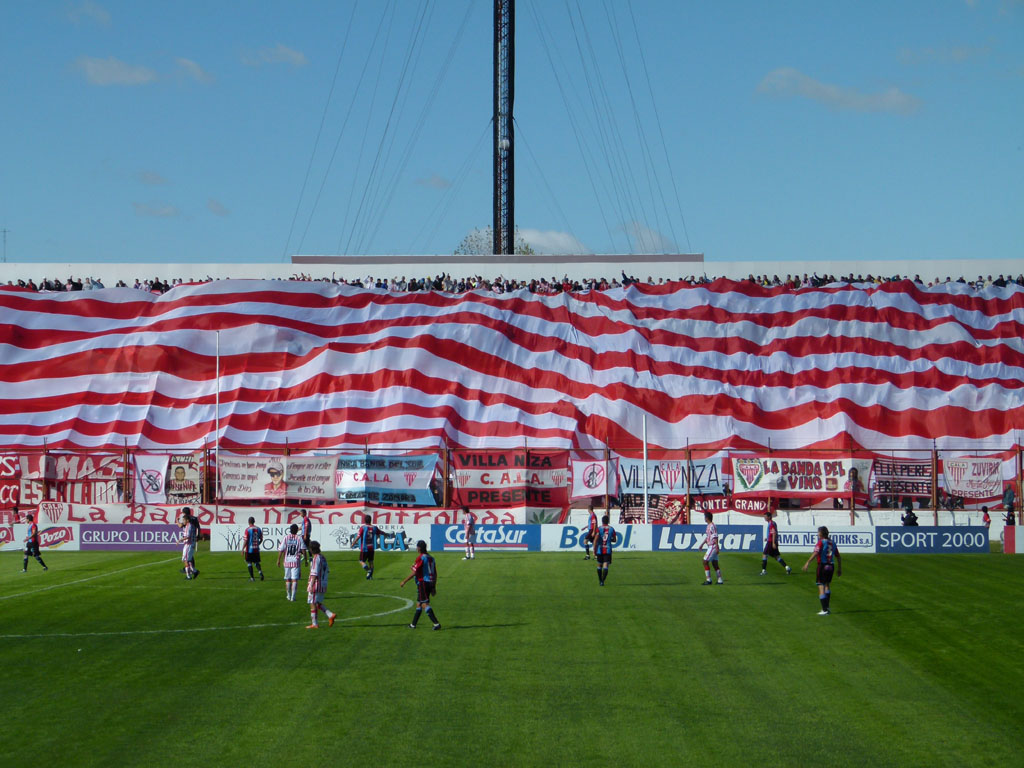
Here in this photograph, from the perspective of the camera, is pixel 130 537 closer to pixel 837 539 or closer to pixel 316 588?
pixel 316 588

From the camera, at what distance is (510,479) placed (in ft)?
167

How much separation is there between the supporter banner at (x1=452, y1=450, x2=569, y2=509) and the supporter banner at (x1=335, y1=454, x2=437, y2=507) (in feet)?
5.10

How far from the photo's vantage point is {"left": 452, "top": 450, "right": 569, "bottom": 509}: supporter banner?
50781mm

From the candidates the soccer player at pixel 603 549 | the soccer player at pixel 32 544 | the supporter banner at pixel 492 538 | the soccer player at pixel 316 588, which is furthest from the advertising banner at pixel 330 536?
the soccer player at pixel 316 588

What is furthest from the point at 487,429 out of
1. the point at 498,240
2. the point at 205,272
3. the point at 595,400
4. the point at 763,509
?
the point at 205,272

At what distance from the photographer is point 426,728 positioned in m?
17.1

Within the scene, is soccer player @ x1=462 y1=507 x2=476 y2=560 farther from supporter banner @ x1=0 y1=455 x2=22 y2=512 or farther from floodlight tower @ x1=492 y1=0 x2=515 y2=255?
floodlight tower @ x1=492 y1=0 x2=515 y2=255

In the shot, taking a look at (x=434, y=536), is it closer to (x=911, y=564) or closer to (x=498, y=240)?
(x=911, y=564)

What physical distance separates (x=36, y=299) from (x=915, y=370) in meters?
→ 53.8

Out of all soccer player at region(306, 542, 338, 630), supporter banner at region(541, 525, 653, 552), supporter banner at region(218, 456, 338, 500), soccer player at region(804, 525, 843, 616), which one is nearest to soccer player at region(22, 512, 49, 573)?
supporter banner at region(218, 456, 338, 500)

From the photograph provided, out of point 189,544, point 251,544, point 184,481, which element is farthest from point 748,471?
point 184,481

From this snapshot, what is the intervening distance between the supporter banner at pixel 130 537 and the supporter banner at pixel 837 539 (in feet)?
84.4

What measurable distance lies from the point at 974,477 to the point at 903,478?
9.77 ft

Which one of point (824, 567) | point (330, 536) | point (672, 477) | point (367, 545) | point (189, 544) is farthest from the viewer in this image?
point (672, 477)
